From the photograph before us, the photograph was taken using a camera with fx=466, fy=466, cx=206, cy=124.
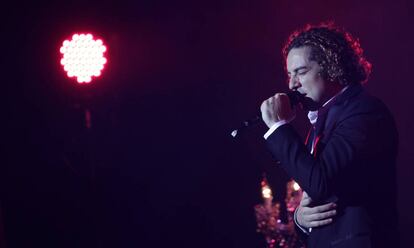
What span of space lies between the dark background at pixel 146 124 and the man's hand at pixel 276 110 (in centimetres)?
327

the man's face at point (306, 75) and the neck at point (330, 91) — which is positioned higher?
the man's face at point (306, 75)

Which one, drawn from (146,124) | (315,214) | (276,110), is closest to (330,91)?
(276,110)

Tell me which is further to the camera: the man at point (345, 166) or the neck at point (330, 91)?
the neck at point (330, 91)

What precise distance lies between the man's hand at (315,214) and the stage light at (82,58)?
11.2 ft

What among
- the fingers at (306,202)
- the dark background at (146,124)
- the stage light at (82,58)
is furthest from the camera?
the dark background at (146,124)

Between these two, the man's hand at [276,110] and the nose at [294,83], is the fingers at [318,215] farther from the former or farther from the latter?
the nose at [294,83]

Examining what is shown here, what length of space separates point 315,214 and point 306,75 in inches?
25.5

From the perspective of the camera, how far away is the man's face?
6.90ft

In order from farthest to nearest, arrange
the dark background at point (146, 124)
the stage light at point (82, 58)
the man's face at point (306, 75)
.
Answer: the dark background at point (146, 124) < the stage light at point (82, 58) < the man's face at point (306, 75)

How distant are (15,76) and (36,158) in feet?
3.01

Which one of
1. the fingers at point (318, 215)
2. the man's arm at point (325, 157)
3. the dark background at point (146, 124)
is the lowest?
the fingers at point (318, 215)

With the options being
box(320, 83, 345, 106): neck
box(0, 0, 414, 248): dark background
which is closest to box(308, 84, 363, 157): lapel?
box(320, 83, 345, 106): neck

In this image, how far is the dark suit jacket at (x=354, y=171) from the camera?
1.73 metres

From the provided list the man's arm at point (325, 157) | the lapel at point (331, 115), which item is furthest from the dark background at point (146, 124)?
the man's arm at point (325, 157)
